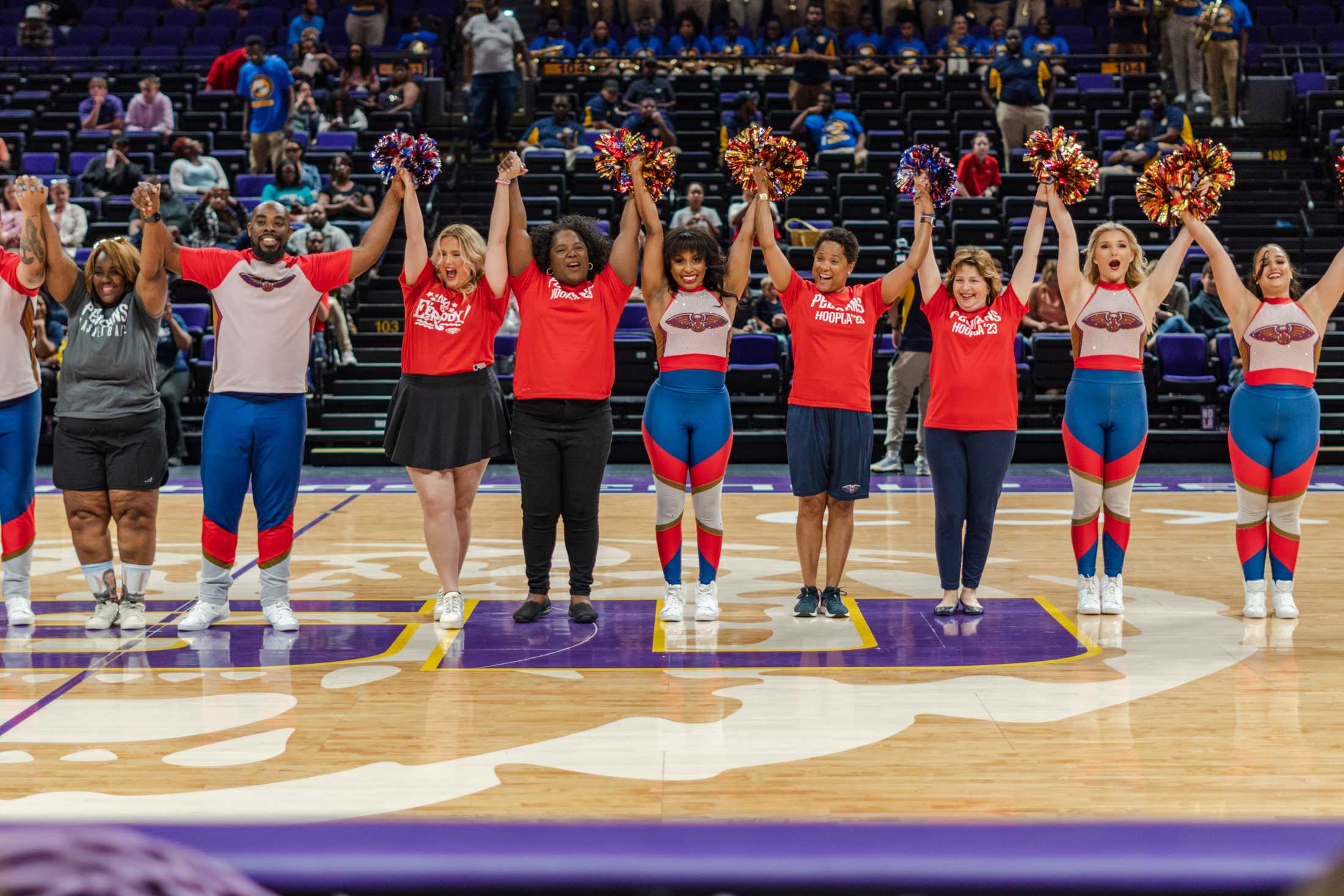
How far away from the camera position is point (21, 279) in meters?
5.38

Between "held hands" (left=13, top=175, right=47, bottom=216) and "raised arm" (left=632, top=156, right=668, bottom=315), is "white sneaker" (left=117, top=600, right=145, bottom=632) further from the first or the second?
"raised arm" (left=632, top=156, right=668, bottom=315)

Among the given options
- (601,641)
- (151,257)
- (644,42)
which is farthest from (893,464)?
(644,42)

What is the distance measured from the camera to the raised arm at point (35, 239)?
5312 mm

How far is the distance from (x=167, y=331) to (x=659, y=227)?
6.97 meters

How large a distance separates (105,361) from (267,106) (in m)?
9.31

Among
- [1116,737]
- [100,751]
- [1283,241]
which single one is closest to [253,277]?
[100,751]

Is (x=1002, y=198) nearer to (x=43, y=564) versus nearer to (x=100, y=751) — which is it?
(x=43, y=564)

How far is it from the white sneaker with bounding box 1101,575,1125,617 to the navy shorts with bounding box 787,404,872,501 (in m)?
Answer: 1.17

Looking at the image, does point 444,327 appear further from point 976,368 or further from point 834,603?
point 976,368

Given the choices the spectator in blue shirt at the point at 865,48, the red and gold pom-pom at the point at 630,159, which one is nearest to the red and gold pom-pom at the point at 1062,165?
the red and gold pom-pom at the point at 630,159

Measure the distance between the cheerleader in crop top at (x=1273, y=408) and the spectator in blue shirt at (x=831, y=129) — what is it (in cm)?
875

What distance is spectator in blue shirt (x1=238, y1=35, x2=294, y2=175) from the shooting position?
13898 millimetres

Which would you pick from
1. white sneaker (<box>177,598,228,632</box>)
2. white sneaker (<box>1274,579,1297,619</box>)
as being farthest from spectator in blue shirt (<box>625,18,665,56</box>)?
white sneaker (<box>1274,579,1297,619</box>)

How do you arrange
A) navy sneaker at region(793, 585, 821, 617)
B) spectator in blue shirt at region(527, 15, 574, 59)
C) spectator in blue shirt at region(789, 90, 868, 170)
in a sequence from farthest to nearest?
1. spectator in blue shirt at region(527, 15, 574, 59)
2. spectator in blue shirt at region(789, 90, 868, 170)
3. navy sneaker at region(793, 585, 821, 617)
